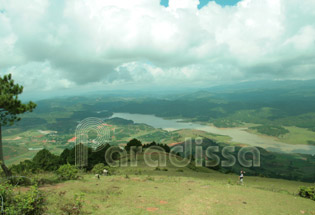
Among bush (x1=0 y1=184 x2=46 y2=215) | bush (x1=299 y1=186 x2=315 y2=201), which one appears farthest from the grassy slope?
bush (x1=299 y1=186 x2=315 y2=201)

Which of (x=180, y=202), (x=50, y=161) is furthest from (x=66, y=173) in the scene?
(x=50, y=161)

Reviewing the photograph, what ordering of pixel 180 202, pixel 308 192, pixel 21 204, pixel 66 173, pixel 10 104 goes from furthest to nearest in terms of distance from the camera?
pixel 66 173, pixel 308 192, pixel 10 104, pixel 180 202, pixel 21 204

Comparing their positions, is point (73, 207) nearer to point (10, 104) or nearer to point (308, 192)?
point (10, 104)

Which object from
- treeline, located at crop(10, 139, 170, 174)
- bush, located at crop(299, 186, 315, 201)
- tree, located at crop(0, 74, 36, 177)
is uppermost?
tree, located at crop(0, 74, 36, 177)

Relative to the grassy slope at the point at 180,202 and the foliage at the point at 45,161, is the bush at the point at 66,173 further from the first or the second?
the foliage at the point at 45,161

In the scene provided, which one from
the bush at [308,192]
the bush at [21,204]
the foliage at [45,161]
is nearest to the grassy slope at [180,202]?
the bush at [21,204]

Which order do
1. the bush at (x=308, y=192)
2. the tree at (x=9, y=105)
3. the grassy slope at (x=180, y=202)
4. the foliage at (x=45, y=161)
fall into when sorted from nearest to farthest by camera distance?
the grassy slope at (x=180, y=202)
the tree at (x=9, y=105)
the bush at (x=308, y=192)
the foliage at (x=45, y=161)

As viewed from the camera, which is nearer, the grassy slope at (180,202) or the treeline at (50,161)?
the grassy slope at (180,202)

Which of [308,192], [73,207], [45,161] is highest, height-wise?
[73,207]

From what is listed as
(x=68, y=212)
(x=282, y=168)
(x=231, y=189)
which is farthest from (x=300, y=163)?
(x=68, y=212)

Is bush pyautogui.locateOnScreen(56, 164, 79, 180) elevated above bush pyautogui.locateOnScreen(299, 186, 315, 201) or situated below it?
above

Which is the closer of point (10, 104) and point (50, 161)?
point (10, 104)

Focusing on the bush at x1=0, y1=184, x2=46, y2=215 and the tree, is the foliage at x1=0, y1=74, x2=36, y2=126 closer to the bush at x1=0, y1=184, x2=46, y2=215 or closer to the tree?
the tree
